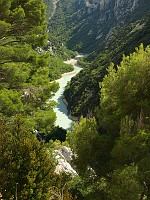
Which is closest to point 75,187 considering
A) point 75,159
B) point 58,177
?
point 75,159

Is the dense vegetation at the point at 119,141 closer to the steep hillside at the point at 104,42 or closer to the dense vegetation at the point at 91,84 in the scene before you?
the steep hillside at the point at 104,42

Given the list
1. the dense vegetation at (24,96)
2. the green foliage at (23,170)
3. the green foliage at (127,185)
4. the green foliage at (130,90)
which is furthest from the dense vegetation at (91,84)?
the green foliage at (23,170)

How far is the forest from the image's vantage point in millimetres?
10734

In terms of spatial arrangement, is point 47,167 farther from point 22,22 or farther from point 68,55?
point 68,55


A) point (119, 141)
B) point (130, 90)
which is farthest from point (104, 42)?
point (119, 141)

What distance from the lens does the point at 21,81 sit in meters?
15.7

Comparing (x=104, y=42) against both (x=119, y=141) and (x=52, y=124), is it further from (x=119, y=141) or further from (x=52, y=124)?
(x=119, y=141)

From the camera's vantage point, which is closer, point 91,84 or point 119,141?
point 119,141

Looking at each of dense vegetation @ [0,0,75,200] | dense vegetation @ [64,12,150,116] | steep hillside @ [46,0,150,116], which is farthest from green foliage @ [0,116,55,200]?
dense vegetation @ [64,12,150,116]

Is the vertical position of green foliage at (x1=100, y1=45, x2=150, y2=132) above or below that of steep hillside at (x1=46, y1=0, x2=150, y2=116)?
below

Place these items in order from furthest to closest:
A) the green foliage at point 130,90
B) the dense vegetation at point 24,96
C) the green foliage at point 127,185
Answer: the green foliage at point 130,90, the green foliage at point 127,185, the dense vegetation at point 24,96

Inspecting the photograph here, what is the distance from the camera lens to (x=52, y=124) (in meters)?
17.0

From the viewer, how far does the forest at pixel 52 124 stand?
35.2 feet

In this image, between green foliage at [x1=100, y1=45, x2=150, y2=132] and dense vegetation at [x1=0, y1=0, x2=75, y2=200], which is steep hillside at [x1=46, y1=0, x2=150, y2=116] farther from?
green foliage at [x1=100, y1=45, x2=150, y2=132]
